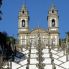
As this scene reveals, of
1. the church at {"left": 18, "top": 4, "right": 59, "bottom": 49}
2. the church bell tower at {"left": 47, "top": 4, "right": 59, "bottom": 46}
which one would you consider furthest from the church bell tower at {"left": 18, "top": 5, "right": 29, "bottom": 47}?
the church bell tower at {"left": 47, "top": 4, "right": 59, "bottom": 46}

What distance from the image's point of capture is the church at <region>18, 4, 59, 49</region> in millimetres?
96250

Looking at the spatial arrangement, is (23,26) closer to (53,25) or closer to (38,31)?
(38,31)

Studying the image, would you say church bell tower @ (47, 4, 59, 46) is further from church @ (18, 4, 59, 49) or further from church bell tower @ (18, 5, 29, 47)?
church bell tower @ (18, 5, 29, 47)

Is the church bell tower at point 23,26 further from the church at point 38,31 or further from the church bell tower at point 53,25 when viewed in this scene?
the church bell tower at point 53,25

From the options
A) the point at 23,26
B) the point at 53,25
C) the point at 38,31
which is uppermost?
the point at 53,25

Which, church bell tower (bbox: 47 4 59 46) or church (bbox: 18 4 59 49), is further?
church (bbox: 18 4 59 49)

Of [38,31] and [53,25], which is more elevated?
[53,25]

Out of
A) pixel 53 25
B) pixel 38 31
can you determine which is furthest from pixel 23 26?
pixel 53 25

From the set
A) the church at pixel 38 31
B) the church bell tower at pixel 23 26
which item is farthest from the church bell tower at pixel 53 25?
the church bell tower at pixel 23 26

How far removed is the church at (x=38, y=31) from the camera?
316ft

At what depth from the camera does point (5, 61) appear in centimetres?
6444

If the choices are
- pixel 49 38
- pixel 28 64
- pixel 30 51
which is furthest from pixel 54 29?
pixel 28 64

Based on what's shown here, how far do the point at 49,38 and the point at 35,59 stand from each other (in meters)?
31.2

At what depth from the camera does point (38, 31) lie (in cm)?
9781
